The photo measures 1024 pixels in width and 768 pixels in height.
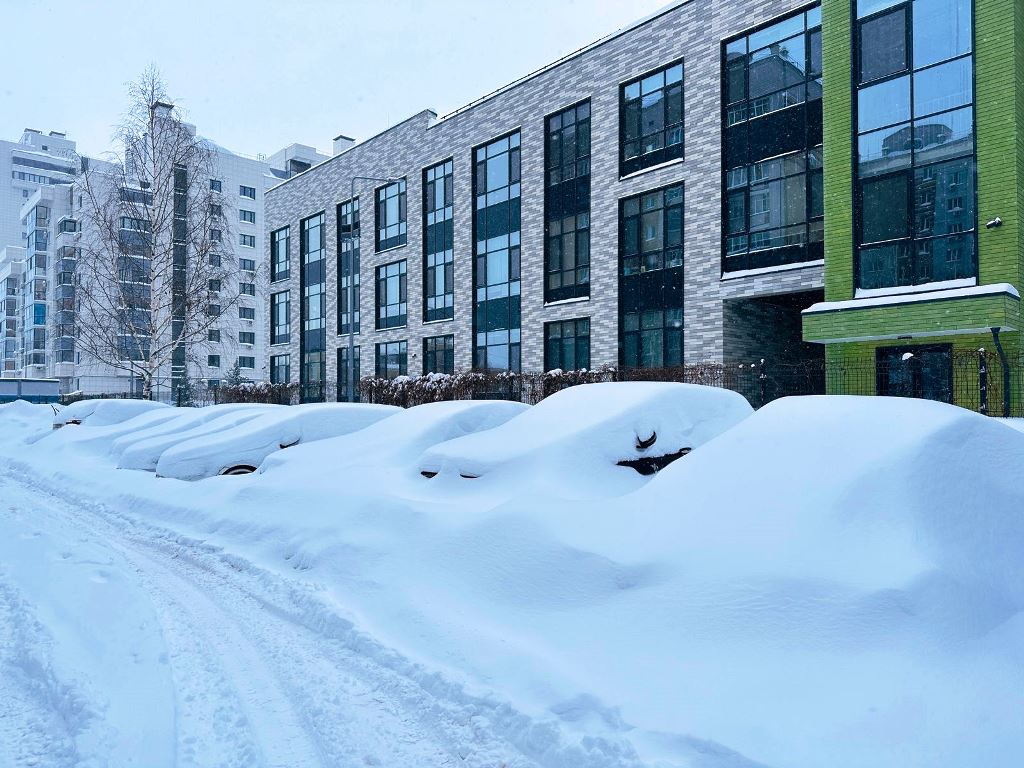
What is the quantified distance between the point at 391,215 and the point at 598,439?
2637 centimetres

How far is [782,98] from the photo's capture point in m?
18.0

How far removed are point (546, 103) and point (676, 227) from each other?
731cm

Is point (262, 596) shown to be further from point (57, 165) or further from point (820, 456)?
point (57, 165)

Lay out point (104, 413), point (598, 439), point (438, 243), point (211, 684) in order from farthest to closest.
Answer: point (438, 243) < point (104, 413) < point (598, 439) < point (211, 684)

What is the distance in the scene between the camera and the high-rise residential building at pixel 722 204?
14344 millimetres

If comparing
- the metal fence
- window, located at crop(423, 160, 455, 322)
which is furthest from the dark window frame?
the metal fence

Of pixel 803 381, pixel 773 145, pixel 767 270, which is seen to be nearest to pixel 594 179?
pixel 773 145

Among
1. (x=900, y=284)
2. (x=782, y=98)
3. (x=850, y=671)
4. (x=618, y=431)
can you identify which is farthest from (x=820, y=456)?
(x=782, y=98)

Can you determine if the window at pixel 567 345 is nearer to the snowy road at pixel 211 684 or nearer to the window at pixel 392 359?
the window at pixel 392 359

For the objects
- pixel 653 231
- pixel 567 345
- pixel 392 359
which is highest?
pixel 653 231

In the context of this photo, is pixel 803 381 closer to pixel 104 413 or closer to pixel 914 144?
pixel 914 144

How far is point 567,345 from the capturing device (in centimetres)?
2317

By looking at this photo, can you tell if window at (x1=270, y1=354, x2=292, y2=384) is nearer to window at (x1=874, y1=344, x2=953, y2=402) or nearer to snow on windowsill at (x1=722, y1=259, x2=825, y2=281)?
snow on windowsill at (x1=722, y1=259, x2=825, y2=281)

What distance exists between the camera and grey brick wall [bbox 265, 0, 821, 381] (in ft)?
62.9
